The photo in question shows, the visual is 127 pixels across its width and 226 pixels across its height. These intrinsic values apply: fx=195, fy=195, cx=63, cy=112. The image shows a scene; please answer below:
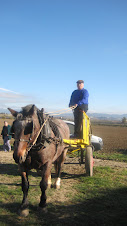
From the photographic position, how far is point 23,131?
356 centimetres

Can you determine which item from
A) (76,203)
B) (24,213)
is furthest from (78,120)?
(24,213)

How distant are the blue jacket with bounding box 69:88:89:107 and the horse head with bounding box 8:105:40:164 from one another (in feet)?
9.40

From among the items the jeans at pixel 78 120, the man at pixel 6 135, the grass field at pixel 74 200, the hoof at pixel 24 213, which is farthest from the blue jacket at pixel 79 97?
the man at pixel 6 135

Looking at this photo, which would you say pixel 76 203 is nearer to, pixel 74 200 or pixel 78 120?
pixel 74 200

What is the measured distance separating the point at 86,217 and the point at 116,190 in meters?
1.85

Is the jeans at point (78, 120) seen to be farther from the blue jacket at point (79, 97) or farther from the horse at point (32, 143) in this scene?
the horse at point (32, 143)

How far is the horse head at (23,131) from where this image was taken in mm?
3432

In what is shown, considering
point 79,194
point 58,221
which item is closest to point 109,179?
point 79,194

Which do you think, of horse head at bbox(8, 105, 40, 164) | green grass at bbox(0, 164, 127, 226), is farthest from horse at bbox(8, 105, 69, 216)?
green grass at bbox(0, 164, 127, 226)

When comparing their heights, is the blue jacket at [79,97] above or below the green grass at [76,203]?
above

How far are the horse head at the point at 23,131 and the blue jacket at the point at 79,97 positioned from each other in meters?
2.87

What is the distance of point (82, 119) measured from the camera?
6.36m

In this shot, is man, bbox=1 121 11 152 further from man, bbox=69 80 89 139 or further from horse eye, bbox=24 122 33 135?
horse eye, bbox=24 122 33 135

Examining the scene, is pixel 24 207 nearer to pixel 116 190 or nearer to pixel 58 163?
pixel 58 163
